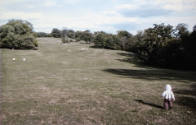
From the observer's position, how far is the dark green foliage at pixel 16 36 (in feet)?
176

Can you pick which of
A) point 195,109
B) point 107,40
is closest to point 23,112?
point 195,109

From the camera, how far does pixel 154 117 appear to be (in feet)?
24.4

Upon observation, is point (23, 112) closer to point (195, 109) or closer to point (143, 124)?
point (143, 124)

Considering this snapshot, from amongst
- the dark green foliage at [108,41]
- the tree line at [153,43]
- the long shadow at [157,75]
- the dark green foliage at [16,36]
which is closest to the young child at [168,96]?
the long shadow at [157,75]

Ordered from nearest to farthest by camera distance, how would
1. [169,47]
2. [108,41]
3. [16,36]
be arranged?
[169,47] → [16,36] → [108,41]

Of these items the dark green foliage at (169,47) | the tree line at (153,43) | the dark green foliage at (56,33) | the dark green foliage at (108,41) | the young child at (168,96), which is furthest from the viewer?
the dark green foliage at (56,33)

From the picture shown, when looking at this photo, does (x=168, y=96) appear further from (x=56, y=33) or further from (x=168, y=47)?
(x=56, y=33)

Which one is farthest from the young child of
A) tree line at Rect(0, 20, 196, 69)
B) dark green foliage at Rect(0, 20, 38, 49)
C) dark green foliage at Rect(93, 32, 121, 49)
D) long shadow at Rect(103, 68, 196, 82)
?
dark green foliage at Rect(93, 32, 121, 49)

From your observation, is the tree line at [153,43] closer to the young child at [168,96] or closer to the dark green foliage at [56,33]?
the young child at [168,96]

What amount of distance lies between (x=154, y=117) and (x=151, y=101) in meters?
2.67

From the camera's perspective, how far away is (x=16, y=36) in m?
53.9

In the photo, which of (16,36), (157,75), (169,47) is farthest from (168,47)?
(16,36)

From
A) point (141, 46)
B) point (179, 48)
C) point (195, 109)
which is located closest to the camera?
point (195, 109)

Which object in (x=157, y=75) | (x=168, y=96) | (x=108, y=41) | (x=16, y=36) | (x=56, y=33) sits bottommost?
(x=157, y=75)
